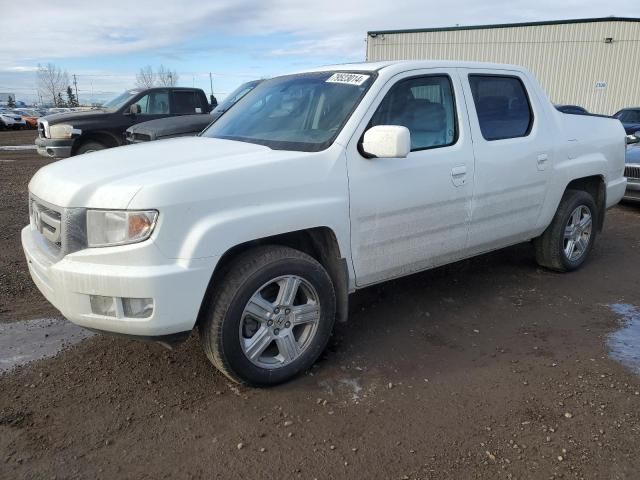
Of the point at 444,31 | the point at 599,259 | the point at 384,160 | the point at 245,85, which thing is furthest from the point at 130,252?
the point at 444,31

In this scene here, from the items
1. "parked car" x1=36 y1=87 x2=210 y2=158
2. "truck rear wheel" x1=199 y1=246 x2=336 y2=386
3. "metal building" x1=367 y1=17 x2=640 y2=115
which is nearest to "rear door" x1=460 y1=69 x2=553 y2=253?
"truck rear wheel" x1=199 y1=246 x2=336 y2=386

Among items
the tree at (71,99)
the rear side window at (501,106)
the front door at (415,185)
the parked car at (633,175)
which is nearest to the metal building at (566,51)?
the parked car at (633,175)

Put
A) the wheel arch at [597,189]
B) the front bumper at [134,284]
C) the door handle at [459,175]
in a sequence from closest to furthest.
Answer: the front bumper at [134,284], the door handle at [459,175], the wheel arch at [597,189]

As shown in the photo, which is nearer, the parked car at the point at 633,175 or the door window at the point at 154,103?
the parked car at the point at 633,175

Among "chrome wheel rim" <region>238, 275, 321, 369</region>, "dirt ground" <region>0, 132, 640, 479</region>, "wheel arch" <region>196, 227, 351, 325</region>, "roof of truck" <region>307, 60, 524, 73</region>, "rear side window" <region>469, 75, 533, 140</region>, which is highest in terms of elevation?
"roof of truck" <region>307, 60, 524, 73</region>

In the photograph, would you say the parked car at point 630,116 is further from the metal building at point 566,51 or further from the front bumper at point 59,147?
the front bumper at point 59,147

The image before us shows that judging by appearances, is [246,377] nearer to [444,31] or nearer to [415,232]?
[415,232]

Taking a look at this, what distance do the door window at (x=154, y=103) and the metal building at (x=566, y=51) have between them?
19.6 metres

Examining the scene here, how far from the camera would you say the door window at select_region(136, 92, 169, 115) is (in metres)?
11.6

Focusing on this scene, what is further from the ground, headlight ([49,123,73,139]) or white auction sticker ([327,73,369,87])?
white auction sticker ([327,73,369,87])

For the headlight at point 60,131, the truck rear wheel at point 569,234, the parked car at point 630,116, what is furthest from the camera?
the parked car at point 630,116

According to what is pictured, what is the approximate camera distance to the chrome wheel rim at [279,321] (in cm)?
312

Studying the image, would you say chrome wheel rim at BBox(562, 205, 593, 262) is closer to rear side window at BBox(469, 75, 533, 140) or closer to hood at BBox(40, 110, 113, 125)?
rear side window at BBox(469, 75, 533, 140)

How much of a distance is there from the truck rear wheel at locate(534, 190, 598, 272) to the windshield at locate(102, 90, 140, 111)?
906cm
